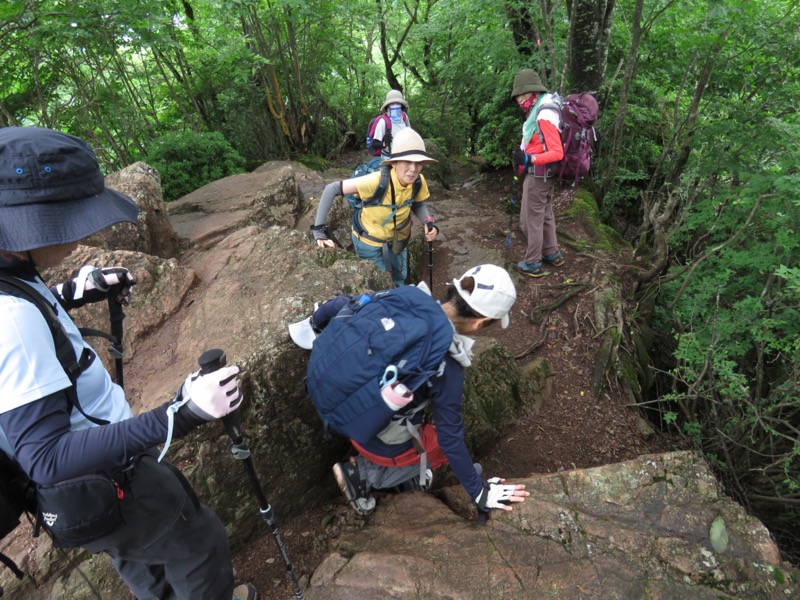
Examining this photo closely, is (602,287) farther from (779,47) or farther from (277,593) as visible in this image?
(277,593)

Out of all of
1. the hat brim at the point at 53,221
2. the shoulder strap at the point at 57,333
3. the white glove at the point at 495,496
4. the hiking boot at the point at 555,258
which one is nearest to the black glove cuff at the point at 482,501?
the white glove at the point at 495,496

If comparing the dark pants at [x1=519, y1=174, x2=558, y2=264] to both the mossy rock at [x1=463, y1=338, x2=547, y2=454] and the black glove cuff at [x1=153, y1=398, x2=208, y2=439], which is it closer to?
the mossy rock at [x1=463, y1=338, x2=547, y2=454]

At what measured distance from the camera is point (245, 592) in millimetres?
2949

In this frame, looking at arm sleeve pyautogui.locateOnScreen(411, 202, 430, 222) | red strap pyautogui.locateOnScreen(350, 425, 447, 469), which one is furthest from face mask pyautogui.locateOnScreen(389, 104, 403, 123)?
red strap pyautogui.locateOnScreen(350, 425, 447, 469)

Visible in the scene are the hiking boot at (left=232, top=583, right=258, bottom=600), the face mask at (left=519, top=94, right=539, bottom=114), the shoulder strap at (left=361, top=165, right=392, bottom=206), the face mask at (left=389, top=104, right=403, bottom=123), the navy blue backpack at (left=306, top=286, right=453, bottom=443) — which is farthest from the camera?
the face mask at (left=389, top=104, right=403, bottom=123)

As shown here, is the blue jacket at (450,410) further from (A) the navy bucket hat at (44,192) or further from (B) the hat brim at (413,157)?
(B) the hat brim at (413,157)

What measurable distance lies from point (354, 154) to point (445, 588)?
13.7 meters

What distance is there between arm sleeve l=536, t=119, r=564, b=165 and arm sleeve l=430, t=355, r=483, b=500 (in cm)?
442

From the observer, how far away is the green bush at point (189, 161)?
353 inches

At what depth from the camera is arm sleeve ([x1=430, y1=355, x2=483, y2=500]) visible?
106 inches

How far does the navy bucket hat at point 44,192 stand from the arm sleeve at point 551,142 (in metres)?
5.60

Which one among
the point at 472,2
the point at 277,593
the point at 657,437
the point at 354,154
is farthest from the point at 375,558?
the point at 354,154

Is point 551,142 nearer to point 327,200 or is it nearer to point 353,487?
point 327,200

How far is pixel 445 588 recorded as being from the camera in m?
2.74
